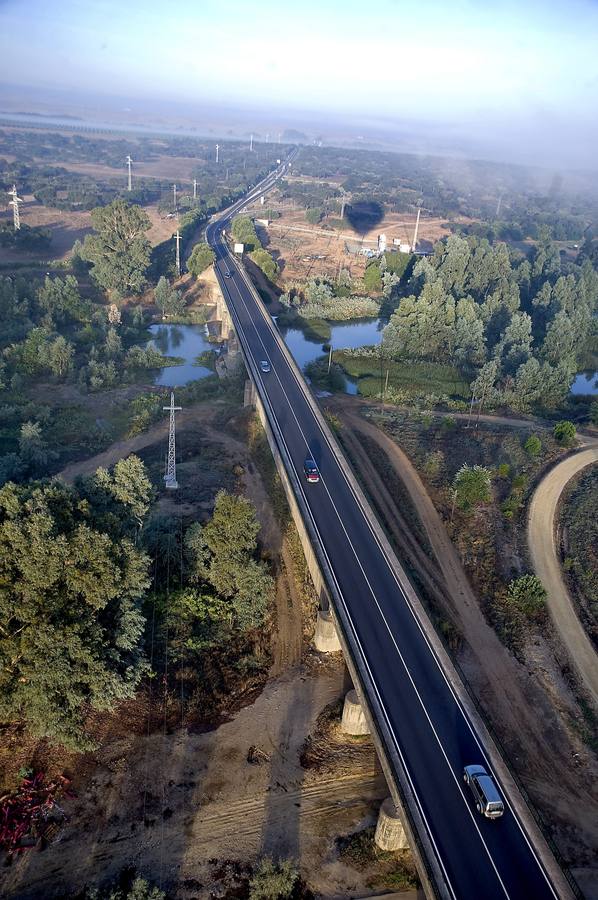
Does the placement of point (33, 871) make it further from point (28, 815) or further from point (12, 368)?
point (12, 368)

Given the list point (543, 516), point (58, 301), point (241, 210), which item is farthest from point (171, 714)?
point (241, 210)

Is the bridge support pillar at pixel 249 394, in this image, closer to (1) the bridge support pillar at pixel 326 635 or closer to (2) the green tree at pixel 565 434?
(2) the green tree at pixel 565 434

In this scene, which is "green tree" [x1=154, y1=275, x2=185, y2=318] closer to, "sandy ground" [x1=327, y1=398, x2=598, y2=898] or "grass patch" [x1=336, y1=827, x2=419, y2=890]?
"sandy ground" [x1=327, y1=398, x2=598, y2=898]

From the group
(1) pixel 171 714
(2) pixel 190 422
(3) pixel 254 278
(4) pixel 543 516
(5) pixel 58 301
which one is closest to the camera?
(1) pixel 171 714

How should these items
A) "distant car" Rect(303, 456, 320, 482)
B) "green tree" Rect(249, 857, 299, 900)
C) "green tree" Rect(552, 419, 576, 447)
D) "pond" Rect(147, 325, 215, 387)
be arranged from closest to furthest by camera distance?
"green tree" Rect(249, 857, 299, 900)
"distant car" Rect(303, 456, 320, 482)
"green tree" Rect(552, 419, 576, 447)
"pond" Rect(147, 325, 215, 387)

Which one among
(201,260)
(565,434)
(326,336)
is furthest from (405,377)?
(201,260)

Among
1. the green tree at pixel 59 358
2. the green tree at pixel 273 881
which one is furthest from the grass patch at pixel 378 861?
the green tree at pixel 59 358

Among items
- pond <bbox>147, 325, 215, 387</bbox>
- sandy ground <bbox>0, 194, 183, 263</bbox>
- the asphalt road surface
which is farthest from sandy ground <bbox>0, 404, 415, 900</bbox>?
sandy ground <bbox>0, 194, 183, 263</bbox>
